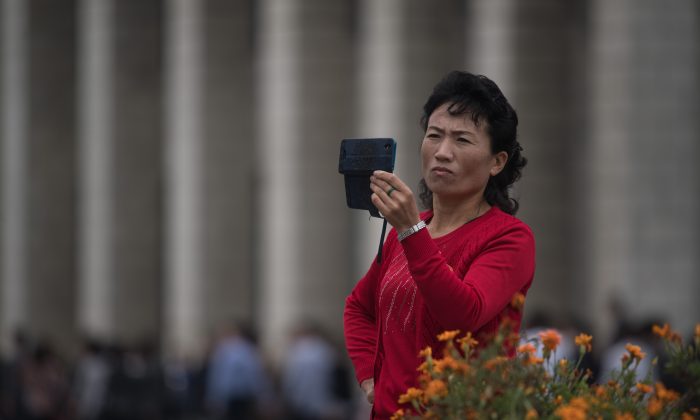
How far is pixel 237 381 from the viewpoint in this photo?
2103 centimetres

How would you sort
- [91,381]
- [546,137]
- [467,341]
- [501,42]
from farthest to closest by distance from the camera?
[546,137] < [501,42] < [91,381] < [467,341]

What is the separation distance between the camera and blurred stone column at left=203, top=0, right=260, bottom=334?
1173 inches

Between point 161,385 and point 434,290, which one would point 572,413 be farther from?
point 161,385

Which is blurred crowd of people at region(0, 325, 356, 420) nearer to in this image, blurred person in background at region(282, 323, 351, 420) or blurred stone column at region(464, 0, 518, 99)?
blurred person in background at region(282, 323, 351, 420)

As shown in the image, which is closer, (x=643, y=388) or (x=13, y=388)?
(x=643, y=388)

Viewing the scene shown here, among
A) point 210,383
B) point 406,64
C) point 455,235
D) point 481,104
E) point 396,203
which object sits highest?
point 481,104

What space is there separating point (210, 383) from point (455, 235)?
16.7 metres

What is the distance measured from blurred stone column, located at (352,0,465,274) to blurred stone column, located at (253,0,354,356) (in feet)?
4.88

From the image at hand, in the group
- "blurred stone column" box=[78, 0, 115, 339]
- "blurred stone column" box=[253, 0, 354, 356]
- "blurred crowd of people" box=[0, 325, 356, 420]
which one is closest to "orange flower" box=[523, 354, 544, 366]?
"blurred crowd of people" box=[0, 325, 356, 420]

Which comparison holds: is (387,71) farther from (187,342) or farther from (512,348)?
(512,348)

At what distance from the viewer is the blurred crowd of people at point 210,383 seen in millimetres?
20234

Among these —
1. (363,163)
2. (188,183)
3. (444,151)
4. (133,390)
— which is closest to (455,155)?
(444,151)

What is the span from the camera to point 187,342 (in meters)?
29.8

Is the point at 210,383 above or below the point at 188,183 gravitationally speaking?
below
